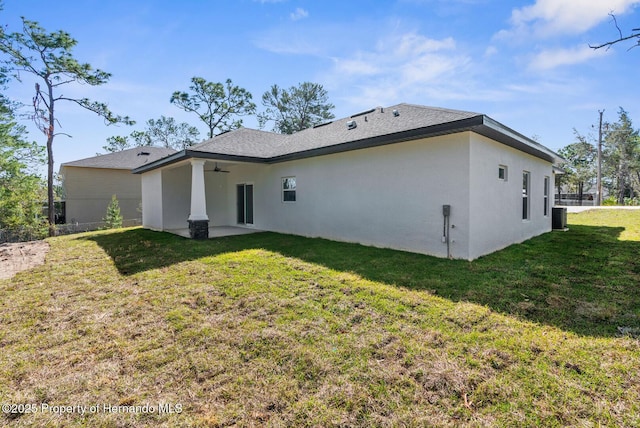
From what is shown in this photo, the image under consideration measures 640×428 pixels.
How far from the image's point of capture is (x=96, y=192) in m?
21.3

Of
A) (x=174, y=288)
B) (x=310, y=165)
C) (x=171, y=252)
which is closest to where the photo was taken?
(x=174, y=288)

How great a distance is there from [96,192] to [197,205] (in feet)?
55.1

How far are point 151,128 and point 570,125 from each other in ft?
163

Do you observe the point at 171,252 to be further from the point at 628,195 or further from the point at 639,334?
the point at 628,195

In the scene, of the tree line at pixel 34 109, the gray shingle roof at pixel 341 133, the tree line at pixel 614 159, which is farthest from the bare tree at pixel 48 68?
the tree line at pixel 614 159

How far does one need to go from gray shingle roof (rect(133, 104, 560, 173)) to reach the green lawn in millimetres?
2818

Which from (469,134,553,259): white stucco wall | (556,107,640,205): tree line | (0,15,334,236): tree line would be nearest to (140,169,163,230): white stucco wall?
(0,15,334,236): tree line

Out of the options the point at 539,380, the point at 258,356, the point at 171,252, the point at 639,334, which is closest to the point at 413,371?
the point at 539,380

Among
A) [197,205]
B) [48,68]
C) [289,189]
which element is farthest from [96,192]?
[289,189]

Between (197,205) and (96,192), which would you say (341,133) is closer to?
(197,205)

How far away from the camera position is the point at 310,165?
9844 millimetres

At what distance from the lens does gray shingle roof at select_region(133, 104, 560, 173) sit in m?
6.25

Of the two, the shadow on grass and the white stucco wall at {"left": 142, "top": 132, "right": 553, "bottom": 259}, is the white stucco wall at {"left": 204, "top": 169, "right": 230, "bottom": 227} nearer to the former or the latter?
the white stucco wall at {"left": 142, "top": 132, "right": 553, "bottom": 259}

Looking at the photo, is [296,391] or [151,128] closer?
[296,391]
